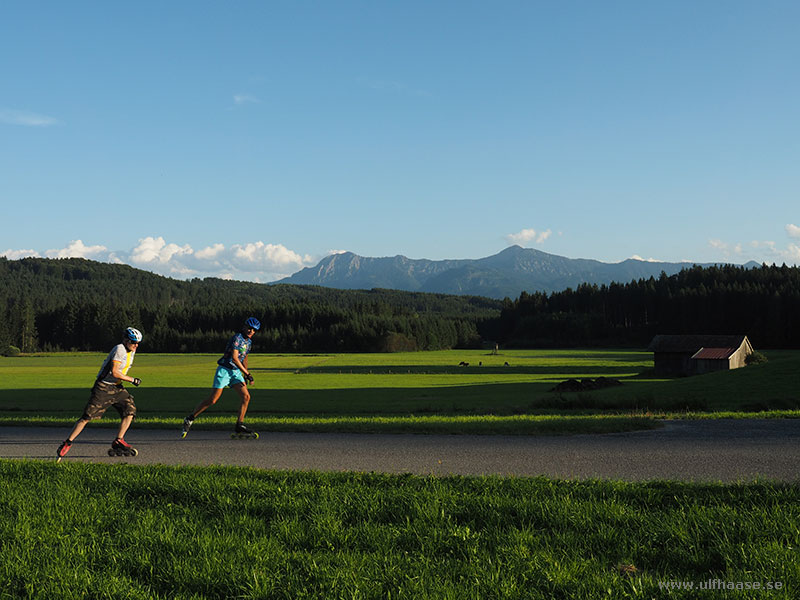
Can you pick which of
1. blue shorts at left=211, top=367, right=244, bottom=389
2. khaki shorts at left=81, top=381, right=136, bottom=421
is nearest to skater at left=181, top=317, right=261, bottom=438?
blue shorts at left=211, top=367, right=244, bottom=389

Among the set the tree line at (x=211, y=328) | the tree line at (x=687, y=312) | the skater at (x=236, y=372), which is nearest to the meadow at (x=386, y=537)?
the skater at (x=236, y=372)

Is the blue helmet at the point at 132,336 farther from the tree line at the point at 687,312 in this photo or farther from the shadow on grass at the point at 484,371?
the tree line at the point at 687,312

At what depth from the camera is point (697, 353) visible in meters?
70.4

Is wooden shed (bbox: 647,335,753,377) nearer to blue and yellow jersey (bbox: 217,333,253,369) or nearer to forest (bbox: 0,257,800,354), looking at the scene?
blue and yellow jersey (bbox: 217,333,253,369)

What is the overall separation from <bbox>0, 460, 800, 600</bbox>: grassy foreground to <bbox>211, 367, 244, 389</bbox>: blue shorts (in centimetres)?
621

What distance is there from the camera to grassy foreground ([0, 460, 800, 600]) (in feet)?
15.9

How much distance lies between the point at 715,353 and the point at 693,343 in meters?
3.10

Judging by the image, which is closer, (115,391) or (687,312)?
(115,391)

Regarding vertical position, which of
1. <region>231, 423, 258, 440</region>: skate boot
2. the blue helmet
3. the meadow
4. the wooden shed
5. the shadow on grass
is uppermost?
the blue helmet

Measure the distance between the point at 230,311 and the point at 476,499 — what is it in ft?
619

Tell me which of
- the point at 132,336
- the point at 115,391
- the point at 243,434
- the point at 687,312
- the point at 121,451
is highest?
the point at 687,312

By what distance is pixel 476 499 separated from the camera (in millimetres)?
6934

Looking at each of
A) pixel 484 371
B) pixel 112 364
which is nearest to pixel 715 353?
pixel 484 371

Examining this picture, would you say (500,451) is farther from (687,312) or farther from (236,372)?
(687,312)
